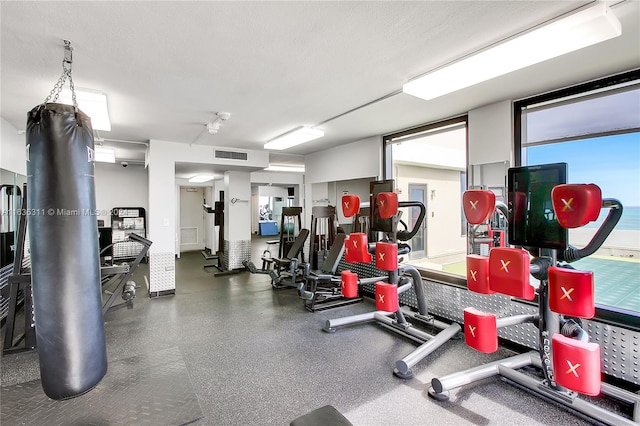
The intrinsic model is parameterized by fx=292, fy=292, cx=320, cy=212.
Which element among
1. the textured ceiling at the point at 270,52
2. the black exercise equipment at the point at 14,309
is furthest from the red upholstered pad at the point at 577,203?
the black exercise equipment at the point at 14,309

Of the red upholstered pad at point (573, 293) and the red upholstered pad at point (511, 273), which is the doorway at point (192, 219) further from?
the red upholstered pad at point (573, 293)

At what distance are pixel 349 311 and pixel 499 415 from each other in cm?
243

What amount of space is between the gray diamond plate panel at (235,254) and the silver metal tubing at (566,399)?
5.80 meters

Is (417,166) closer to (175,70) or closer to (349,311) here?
(349,311)

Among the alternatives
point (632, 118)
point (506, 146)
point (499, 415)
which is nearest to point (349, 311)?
point (499, 415)

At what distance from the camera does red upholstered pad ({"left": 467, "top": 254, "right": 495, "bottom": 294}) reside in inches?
84.5

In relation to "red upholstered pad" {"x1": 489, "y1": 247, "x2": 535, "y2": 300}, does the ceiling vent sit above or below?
above

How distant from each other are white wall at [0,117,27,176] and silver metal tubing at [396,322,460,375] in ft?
16.0

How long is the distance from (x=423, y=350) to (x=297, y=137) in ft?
11.4

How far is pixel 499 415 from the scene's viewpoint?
212 centimetres

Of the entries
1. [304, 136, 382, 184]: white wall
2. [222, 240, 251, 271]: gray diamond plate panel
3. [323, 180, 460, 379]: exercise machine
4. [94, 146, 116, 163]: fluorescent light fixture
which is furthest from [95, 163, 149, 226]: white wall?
[323, 180, 460, 379]: exercise machine

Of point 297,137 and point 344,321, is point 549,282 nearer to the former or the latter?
point 344,321

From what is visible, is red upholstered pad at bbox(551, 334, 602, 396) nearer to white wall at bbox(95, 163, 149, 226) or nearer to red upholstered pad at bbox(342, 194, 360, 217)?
red upholstered pad at bbox(342, 194, 360, 217)

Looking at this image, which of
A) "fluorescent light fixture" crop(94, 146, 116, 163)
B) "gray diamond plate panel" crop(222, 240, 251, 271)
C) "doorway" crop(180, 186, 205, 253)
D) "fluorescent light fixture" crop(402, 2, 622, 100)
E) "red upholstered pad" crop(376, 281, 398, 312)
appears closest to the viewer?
"fluorescent light fixture" crop(402, 2, 622, 100)
